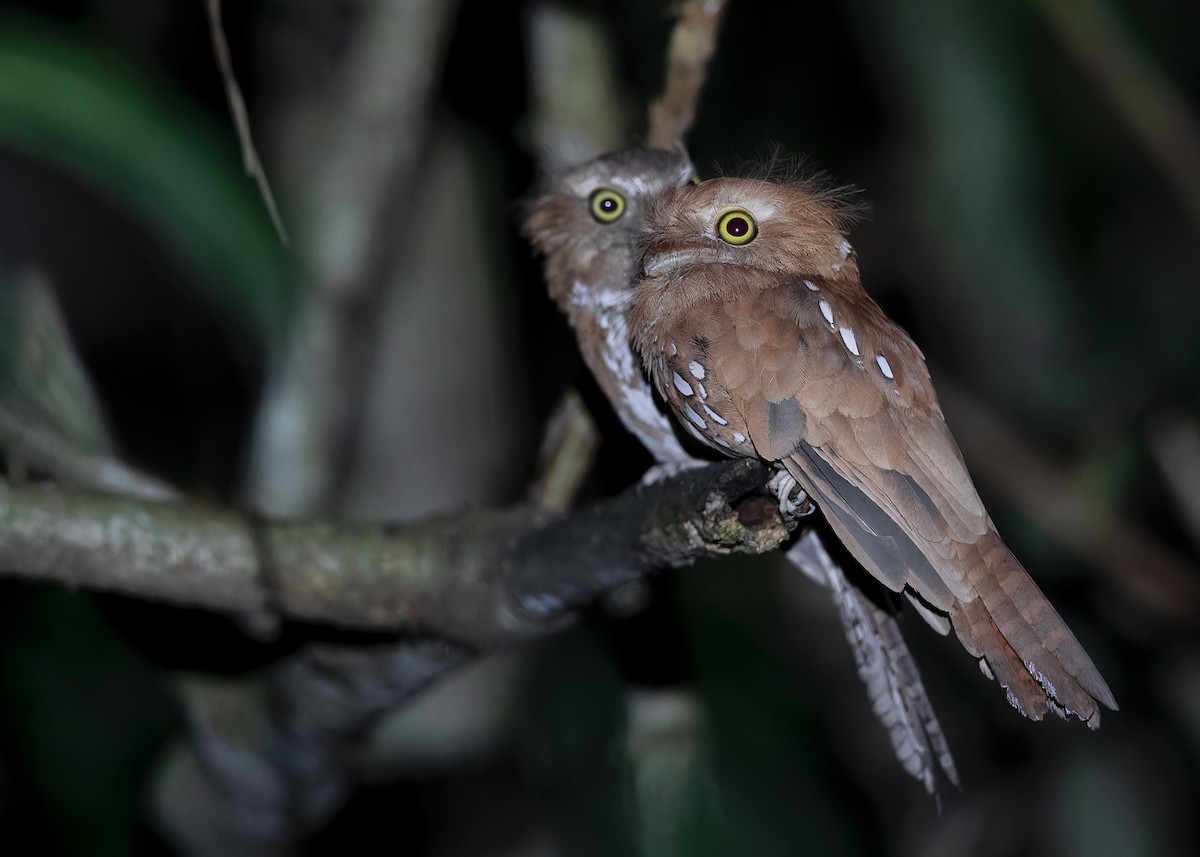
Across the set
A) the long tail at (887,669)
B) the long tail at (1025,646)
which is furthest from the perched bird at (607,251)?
the long tail at (1025,646)

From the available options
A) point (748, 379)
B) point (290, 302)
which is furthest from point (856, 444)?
point (290, 302)

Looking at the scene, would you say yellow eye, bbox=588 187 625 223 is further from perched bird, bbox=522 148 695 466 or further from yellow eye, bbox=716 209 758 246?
yellow eye, bbox=716 209 758 246

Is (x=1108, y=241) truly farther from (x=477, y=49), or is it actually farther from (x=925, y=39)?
(x=477, y=49)

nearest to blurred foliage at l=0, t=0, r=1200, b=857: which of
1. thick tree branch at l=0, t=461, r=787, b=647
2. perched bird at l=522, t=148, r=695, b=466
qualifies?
perched bird at l=522, t=148, r=695, b=466

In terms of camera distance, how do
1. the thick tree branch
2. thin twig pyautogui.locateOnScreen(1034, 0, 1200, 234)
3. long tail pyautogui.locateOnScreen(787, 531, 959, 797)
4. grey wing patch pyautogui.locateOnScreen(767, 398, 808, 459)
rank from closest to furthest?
grey wing patch pyautogui.locateOnScreen(767, 398, 808, 459) → long tail pyautogui.locateOnScreen(787, 531, 959, 797) → the thick tree branch → thin twig pyautogui.locateOnScreen(1034, 0, 1200, 234)

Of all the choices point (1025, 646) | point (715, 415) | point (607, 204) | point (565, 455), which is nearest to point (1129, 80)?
point (607, 204)

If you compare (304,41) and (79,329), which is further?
(79,329)

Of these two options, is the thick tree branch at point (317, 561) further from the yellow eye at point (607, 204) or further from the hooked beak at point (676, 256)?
the yellow eye at point (607, 204)
